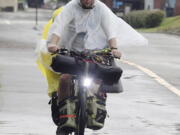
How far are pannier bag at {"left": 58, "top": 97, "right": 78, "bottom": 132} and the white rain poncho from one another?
619mm

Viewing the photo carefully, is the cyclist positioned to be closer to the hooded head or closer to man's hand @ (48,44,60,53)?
the hooded head

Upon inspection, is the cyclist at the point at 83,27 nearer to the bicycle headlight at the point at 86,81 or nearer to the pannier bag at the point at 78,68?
the pannier bag at the point at 78,68

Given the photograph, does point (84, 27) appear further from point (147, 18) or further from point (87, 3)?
point (147, 18)

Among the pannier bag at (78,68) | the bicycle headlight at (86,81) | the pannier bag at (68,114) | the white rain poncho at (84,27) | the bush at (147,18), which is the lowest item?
the bush at (147,18)

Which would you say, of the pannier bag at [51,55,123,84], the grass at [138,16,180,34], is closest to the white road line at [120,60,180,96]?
the pannier bag at [51,55,123,84]

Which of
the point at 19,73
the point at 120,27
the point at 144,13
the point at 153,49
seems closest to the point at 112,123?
the point at 120,27

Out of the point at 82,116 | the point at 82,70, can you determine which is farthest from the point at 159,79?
the point at 82,116

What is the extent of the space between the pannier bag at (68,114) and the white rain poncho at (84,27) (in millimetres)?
619

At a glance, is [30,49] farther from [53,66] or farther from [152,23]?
[152,23]

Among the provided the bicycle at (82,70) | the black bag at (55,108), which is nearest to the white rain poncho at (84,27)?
the bicycle at (82,70)

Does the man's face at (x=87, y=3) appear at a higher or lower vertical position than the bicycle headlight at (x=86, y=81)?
higher

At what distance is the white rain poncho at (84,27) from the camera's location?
8.17 meters

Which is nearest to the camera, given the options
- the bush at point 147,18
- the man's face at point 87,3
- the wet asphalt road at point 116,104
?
the man's face at point 87,3

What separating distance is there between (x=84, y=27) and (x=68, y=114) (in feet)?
3.08
